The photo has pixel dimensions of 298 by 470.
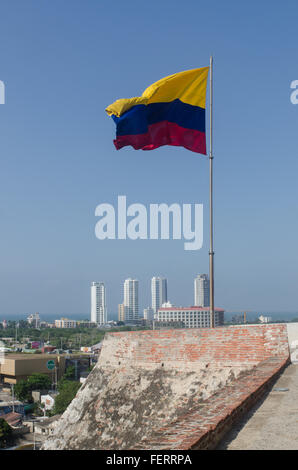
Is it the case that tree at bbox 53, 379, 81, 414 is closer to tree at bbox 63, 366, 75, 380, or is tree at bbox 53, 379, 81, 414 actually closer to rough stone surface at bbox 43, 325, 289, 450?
tree at bbox 63, 366, 75, 380

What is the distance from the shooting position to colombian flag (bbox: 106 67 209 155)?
418 inches

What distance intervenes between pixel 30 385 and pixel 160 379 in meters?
56.2

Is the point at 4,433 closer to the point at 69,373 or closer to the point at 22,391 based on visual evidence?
the point at 22,391

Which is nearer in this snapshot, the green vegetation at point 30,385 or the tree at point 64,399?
the tree at point 64,399

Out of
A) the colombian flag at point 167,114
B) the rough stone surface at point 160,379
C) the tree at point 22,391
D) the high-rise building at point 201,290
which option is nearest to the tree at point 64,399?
the tree at point 22,391

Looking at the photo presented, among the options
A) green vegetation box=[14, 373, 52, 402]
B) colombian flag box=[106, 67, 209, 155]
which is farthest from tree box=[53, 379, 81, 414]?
colombian flag box=[106, 67, 209, 155]

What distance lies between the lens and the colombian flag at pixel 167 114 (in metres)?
10.6

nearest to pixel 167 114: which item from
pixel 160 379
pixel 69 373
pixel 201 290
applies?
pixel 160 379

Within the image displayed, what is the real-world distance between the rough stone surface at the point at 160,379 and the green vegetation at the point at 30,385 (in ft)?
174

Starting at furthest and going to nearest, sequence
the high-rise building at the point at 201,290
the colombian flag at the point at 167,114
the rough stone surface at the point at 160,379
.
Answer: the high-rise building at the point at 201,290, the colombian flag at the point at 167,114, the rough stone surface at the point at 160,379

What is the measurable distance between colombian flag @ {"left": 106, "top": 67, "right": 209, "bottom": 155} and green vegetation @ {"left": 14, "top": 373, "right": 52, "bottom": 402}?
54.2 m

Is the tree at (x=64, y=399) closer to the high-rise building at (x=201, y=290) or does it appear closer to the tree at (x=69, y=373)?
the tree at (x=69, y=373)

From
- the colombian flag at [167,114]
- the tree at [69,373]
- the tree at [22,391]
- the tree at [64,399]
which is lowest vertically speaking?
the tree at [69,373]
